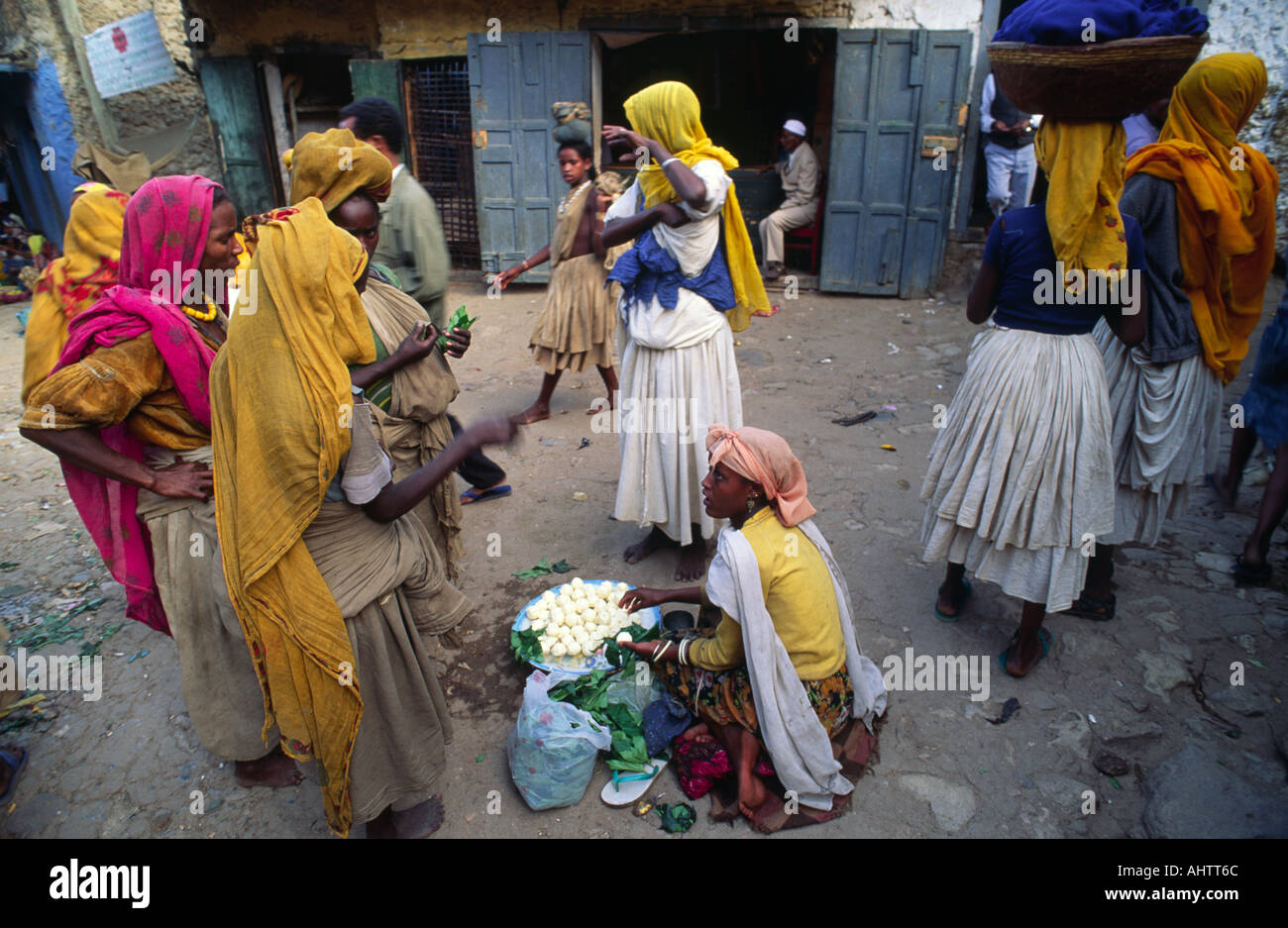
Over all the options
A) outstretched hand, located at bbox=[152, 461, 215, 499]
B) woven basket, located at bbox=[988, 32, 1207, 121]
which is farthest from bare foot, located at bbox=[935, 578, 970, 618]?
outstretched hand, located at bbox=[152, 461, 215, 499]

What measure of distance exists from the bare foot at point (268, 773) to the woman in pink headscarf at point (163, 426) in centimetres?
19

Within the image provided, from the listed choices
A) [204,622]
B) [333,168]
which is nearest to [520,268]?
[333,168]

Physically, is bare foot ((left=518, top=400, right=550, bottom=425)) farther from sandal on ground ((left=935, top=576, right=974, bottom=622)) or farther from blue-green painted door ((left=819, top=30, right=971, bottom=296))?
blue-green painted door ((left=819, top=30, right=971, bottom=296))

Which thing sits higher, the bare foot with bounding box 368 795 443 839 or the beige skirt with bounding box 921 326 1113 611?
the beige skirt with bounding box 921 326 1113 611

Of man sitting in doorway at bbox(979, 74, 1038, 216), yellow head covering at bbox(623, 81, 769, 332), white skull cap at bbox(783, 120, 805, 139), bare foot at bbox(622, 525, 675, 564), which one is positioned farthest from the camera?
white skull cap at bbox(783, 120, 805, 139)

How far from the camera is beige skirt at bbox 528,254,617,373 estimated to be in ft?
18.8

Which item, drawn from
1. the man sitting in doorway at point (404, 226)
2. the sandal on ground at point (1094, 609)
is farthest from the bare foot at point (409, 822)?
the sandal on ground at point (1094, 609)

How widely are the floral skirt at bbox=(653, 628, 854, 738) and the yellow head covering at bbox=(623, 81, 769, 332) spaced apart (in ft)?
6.03

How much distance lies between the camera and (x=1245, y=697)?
308 centimetres

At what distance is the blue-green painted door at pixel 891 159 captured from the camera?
793cm

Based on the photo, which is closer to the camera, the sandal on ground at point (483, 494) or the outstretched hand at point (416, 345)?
the outstretched hand at point (416, 345)

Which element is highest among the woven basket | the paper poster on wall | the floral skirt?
the paper poster on wall

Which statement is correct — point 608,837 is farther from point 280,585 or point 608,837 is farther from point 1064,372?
point 1064,372

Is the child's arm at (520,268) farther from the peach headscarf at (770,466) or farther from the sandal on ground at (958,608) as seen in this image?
the sandal on ground at (958,608)
